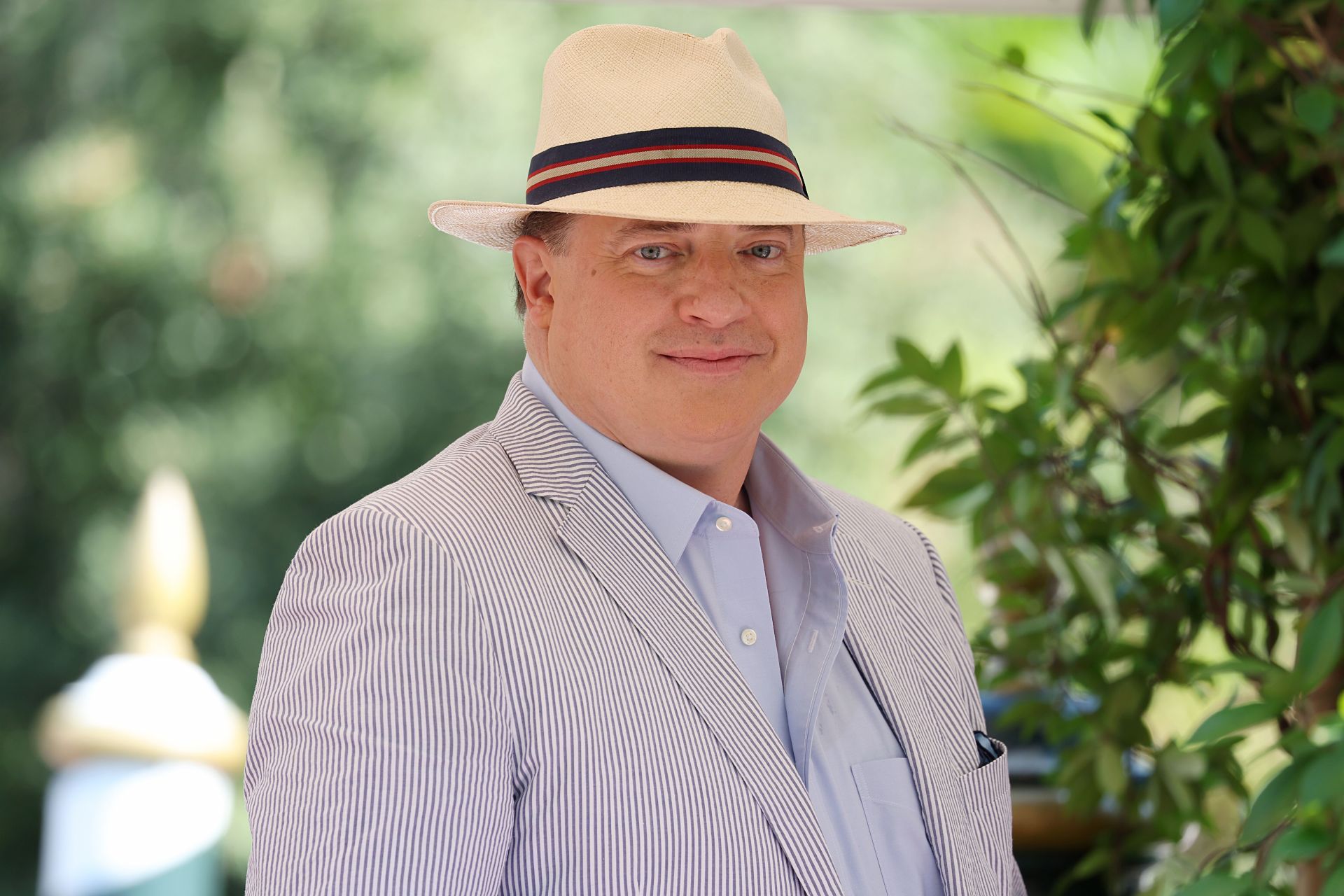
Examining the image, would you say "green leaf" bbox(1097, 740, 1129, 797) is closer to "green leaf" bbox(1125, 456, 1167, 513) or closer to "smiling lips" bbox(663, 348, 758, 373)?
"green leaf" bbox(1125, 456, 1167, 513)

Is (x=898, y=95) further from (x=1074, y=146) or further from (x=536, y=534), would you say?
(x=536, y=534)

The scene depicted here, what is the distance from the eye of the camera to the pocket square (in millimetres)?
1226

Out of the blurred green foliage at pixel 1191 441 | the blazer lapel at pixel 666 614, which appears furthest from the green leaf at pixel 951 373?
the blazer lapel at pixel 666 614

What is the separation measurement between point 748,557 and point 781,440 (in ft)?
11.3

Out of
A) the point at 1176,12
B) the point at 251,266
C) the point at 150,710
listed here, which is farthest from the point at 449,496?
the point at 251,266

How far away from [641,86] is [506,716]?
1.70 feet

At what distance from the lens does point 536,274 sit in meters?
1.15

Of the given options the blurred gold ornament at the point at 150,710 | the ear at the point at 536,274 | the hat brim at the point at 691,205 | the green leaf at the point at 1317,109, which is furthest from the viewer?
the blurred gold ornament at the point at 150,710

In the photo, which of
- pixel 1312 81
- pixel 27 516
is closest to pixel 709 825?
pixel 1312 81

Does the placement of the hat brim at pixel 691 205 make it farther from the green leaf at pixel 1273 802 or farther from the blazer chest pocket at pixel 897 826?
the green leaf at pixel 1273 802

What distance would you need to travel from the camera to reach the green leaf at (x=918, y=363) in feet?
5.97

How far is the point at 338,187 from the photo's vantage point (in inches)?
166

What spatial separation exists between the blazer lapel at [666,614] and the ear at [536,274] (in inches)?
3.3

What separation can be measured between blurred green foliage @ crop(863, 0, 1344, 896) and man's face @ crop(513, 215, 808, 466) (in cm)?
58
